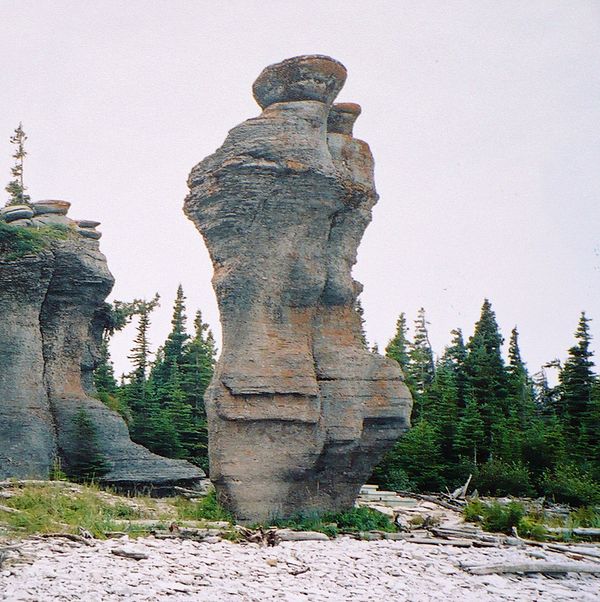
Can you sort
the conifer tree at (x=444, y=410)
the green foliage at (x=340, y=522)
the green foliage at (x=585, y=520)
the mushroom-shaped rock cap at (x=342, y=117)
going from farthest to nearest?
1. the conifer tree at (x=444, y=410)
2. the mushroom-shaped rock cap at (x=342, y=117)
3. the green foliage at (x=585, y=520)
4. the green foliage at (x=340, y=522)

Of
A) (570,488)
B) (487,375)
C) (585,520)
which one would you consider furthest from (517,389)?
(585,520)

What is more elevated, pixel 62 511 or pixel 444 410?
pixel 444 410

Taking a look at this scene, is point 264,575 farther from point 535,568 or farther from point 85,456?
point 85,456

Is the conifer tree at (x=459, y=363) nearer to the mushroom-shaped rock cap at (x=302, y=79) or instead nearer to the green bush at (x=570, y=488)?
the green bush at (x=570, y=488)

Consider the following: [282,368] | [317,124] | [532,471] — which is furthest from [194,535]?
[532,471]

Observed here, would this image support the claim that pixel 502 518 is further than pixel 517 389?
No

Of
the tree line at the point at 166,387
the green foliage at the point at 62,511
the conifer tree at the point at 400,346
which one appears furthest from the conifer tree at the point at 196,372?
the green foliage at the point at 62,511

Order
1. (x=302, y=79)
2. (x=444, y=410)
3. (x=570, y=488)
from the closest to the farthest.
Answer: (x=302, y=79) → (x=570, y=488) → (x=444, y=410)

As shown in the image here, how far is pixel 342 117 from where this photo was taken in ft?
61.7

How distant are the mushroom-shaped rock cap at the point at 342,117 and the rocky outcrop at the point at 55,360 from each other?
10.3m

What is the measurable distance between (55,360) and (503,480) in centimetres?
1463

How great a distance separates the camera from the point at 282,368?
53.0ft

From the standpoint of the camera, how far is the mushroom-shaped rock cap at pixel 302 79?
686 inches

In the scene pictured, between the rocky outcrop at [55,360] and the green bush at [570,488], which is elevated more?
the rocky outcrop at [55,360]
